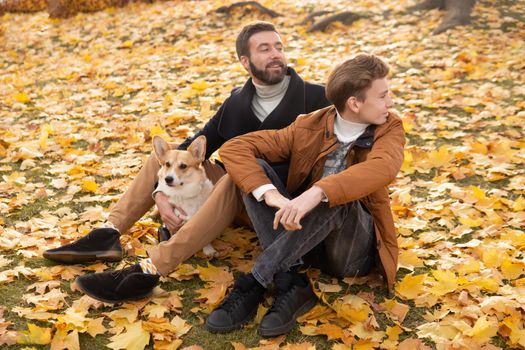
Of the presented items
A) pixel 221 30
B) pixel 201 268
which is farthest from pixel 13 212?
pixel 221 30

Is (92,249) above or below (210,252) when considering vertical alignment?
above

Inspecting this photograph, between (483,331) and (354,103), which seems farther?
(354,103)

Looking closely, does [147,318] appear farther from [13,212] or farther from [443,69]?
[443,69]

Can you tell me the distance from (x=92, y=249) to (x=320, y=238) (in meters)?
1.52

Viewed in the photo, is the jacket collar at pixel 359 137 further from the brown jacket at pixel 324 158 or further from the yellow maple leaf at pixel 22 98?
the yellow maple leaf at pixel 22 98

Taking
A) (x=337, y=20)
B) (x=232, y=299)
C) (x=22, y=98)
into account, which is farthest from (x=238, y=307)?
(x=337, y=20)

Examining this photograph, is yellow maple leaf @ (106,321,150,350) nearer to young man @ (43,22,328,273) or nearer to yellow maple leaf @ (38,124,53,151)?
young man @ (43,22,328,273)

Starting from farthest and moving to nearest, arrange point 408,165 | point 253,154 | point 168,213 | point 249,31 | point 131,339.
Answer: point 408,165 < point 249,31 < point 168,213 < point 253,154 < point 131,339

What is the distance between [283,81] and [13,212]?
2.40 m

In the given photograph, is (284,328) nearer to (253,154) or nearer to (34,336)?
(253,154)

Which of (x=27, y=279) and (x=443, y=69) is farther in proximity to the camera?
(x=443, y=69)

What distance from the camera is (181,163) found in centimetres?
356

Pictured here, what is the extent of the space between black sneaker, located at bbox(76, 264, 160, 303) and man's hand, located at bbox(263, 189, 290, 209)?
80cm

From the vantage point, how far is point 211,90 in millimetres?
7102
